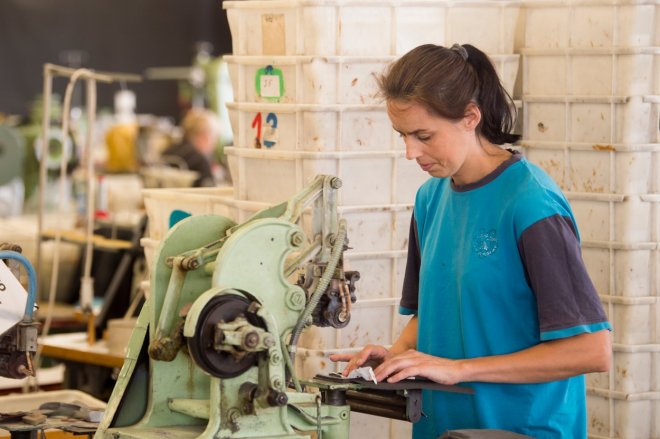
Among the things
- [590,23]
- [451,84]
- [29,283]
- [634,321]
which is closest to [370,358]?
[451,84]

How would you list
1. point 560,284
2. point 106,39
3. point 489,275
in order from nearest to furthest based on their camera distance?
point 560,284 → point 489,275 → point 106,39

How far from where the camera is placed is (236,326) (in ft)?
6.27

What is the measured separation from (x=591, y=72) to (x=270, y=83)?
0.87m

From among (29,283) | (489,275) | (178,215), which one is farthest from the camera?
(178,215)

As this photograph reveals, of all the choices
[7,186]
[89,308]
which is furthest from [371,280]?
[7,186]

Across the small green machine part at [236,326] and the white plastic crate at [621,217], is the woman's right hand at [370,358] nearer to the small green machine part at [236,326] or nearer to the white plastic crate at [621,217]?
the small green machine part at [236,326]

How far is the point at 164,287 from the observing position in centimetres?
212

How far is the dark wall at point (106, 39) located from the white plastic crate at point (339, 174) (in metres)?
9.91

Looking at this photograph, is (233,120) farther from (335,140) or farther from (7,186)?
(7,186)

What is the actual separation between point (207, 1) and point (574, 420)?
12.5m

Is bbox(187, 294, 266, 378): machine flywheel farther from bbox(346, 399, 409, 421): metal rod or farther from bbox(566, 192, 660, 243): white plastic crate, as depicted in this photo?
bbox(566, 192, 660, 243): white plastic crate

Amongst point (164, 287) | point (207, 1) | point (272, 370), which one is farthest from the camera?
point (207, 1)

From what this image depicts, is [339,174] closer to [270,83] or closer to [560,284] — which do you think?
[270,83]

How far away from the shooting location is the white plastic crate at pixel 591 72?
3.06 meters
